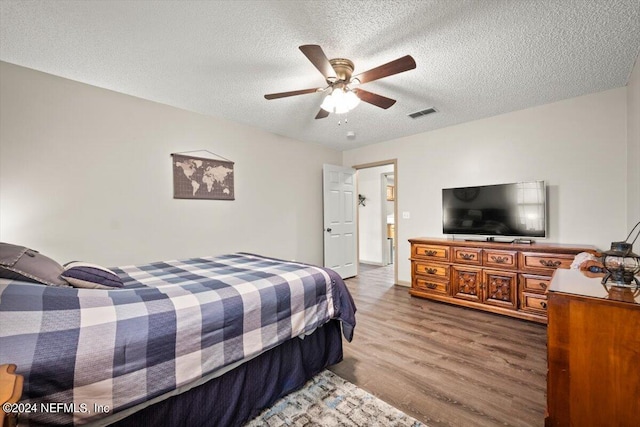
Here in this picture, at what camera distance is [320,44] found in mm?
1982

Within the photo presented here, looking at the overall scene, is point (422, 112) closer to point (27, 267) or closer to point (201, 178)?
point (201, 178)

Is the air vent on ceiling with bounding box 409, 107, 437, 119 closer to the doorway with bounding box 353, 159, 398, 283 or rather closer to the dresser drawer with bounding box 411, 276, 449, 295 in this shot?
the dresser drawer with bounding box 411, 276, 449, 295

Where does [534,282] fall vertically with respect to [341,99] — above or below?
below

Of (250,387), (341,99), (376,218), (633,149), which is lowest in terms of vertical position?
(250,387)

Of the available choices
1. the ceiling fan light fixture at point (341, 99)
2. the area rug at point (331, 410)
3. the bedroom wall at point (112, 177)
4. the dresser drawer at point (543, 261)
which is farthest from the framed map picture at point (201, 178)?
the dresser drawer at point (543, 261)

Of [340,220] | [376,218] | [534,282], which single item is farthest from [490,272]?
[376,218]

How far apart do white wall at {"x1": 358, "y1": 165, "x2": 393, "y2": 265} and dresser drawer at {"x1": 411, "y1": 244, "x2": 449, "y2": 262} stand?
2495 mm

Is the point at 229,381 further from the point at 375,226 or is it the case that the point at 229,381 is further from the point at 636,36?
the point at 375,226

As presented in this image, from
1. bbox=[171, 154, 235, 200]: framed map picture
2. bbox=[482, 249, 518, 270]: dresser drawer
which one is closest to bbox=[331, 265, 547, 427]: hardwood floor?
bbox=[482, 249, 518, 270]: dresser drawer

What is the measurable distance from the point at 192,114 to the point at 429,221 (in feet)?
12.3

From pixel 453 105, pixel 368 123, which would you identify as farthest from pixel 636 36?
pixel 368 123

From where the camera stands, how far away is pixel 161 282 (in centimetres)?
178

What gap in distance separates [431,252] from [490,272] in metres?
0.73

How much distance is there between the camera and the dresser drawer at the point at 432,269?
356 cm
